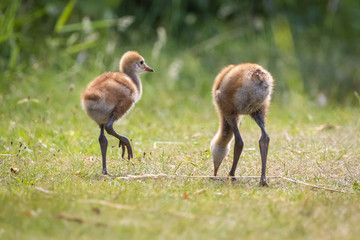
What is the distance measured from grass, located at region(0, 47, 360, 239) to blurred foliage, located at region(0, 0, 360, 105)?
42cm

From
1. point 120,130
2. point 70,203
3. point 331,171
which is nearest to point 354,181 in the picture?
point 331,171

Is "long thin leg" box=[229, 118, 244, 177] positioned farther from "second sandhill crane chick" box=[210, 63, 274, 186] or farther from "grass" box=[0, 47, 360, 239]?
"grass" box=[0, 47, 360, 239]

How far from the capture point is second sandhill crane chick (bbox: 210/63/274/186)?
490 cm

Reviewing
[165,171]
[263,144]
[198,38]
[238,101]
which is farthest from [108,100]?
[198,38]

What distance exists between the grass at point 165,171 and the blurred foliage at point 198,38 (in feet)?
1.39

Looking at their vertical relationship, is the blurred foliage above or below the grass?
above

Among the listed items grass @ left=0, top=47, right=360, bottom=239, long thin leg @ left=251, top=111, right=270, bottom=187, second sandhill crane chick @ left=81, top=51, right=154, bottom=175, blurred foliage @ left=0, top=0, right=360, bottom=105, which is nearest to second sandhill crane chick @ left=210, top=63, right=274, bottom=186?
long thin leg @ left=251, top=111, right=270, bottom=187

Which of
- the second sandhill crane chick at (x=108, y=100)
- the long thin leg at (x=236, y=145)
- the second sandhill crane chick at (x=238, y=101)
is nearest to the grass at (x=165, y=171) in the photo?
the long thin leg at (x=236, y=145)

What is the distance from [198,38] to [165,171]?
233 inches

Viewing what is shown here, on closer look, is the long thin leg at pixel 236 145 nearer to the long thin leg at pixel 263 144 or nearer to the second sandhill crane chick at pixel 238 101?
the second sandhill crane chick at pixel 238 101

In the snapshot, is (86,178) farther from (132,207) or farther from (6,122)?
(6,122)

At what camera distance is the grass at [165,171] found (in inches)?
145

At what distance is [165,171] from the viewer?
5273 millimetres

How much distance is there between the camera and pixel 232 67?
207 inches
